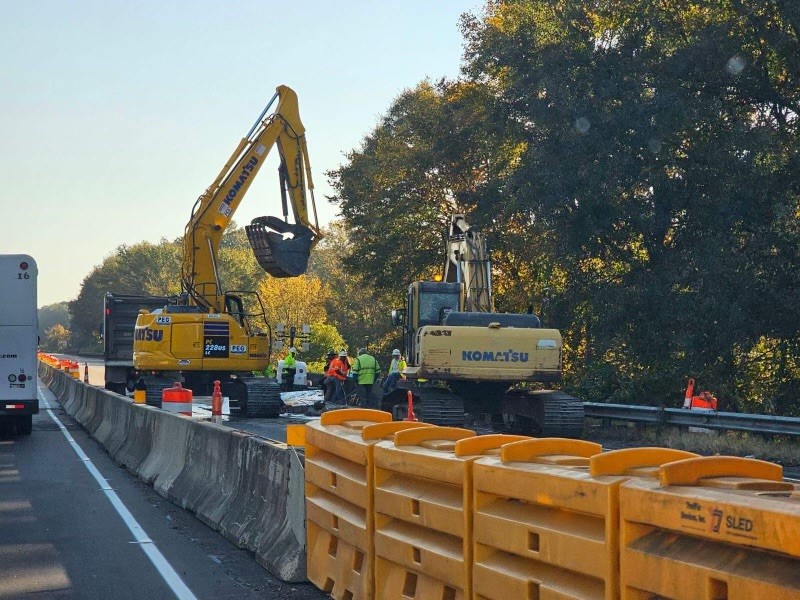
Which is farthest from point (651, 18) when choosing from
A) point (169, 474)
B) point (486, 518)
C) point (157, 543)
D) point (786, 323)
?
point (486, 518)

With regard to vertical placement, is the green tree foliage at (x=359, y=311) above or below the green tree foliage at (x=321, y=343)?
above

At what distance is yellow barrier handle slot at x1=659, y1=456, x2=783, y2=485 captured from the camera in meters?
4.86

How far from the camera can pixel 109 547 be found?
11.7 meters

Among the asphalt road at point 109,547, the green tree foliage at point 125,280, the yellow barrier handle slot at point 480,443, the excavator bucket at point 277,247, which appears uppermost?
the green tree foliage at point 125,280

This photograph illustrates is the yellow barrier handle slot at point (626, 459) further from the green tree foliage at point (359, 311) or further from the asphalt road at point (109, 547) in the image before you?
the green tree foliage at point (359, 311)

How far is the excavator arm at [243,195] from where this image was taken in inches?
1241

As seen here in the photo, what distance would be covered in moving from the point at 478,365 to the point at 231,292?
8610 mm

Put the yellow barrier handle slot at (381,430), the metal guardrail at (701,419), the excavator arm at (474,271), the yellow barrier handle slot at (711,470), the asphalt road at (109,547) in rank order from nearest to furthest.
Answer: the yellow barrier handle slot at (711,470)
the yellow barrier handle slot at (381,430)
the asphalt road at (109,547)
the metal guardrail at (701,419)
the excavator arm at (474,271)

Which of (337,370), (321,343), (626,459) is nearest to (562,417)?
(337,370)

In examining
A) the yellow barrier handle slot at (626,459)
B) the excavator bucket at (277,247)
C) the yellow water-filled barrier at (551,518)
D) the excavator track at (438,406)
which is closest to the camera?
the yellow water-filled barrier at (551,518)

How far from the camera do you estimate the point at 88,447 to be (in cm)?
2477

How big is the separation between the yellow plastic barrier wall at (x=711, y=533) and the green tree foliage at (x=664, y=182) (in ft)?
83.7

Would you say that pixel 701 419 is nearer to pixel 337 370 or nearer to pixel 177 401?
pixel 177 401

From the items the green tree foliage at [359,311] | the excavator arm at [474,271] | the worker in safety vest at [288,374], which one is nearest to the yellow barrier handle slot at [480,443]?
the excavator arm at [474,271]
